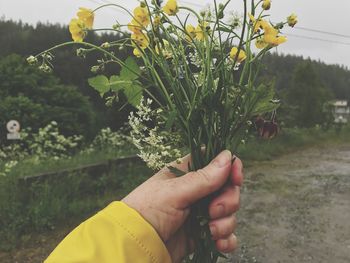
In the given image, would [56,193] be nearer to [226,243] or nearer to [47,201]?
[47,201]

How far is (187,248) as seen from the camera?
1175 millimetres

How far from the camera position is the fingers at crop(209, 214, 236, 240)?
3.42 ft

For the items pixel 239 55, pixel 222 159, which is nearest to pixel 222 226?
pixel 222 159

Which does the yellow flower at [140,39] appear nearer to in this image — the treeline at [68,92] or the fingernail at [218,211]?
the treeline at [68,92]

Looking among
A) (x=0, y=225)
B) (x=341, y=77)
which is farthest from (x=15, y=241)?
(x=341, y=77)

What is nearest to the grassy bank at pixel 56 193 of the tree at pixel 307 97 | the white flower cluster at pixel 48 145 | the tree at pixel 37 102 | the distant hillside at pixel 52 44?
the white flower cluster at pixel 48 145

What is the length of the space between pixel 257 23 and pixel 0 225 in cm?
432

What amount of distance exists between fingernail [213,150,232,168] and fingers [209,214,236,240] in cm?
12

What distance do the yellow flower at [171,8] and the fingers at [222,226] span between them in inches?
18.0

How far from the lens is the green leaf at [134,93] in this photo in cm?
110

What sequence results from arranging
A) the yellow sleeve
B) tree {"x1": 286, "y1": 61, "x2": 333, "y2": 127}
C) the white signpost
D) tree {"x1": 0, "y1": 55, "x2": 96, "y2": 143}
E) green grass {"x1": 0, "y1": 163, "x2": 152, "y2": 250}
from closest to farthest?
the yellow sleeve → green grass {"x1": 0, "y1": 163, "x2": 152, "y2": 250} → the white signpost → tree {"x1": 0, "y1": 55, "x2": 96, "y2": 143} → tree {"x1": 286, "y1": 61, "x2": 333, "y2": 127}

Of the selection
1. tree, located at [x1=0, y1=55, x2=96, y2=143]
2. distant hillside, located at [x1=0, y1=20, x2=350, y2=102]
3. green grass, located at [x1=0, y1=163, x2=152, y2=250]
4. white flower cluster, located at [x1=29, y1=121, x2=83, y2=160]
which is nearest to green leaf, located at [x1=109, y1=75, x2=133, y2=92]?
green grass, located at [x1=0, y1=163, x2=152, y2=250]

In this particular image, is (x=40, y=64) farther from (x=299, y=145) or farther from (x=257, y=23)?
(x=299, y=145)

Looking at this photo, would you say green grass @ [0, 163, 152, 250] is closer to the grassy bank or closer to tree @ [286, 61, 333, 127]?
the grassy bank
